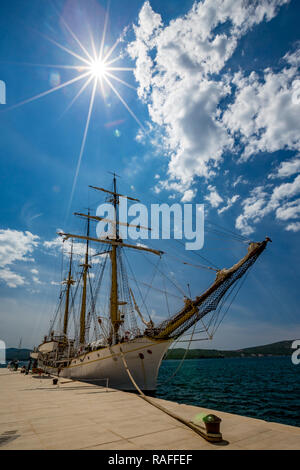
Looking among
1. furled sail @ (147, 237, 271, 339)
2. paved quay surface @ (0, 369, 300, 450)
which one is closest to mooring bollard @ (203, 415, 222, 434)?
paved quay surface @ (0, 369, 300, 450)

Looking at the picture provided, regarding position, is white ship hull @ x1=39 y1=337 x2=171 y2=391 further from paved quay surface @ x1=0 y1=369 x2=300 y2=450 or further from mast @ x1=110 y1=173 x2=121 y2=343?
paved quay surface @ x1=0 y1=369 x2=300 y2=450

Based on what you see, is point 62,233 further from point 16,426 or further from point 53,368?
point 16,426

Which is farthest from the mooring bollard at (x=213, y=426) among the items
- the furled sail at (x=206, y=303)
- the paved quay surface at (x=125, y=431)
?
the furled sail at (x=206, y=303)

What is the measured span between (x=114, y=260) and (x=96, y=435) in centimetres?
2237

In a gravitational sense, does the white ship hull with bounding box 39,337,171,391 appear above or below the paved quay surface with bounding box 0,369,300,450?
below

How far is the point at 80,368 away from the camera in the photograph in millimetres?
26062

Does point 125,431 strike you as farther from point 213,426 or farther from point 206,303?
point 206,303

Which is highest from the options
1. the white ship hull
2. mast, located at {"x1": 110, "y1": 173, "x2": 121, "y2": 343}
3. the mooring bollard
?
mast, located at {"x1": 110, "y1": 173, "x2": 121, "y2": 343}

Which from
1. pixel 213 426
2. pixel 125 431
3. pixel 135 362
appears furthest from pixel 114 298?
pixel 213 426

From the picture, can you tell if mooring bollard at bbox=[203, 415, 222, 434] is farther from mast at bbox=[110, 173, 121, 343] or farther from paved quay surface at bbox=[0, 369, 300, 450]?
mast at bbox=[110, 173, 121, 343]

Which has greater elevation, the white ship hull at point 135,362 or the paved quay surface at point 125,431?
the paved quay surface at point 125,431

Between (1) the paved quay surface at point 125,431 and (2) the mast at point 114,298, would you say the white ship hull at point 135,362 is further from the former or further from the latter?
(1) the paved quay surface at point 125,431

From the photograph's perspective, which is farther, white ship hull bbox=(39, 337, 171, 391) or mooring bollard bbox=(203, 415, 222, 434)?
white ship hull bbox=(39, 337, 171, 391)

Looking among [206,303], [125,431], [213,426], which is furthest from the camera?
[206,303]
